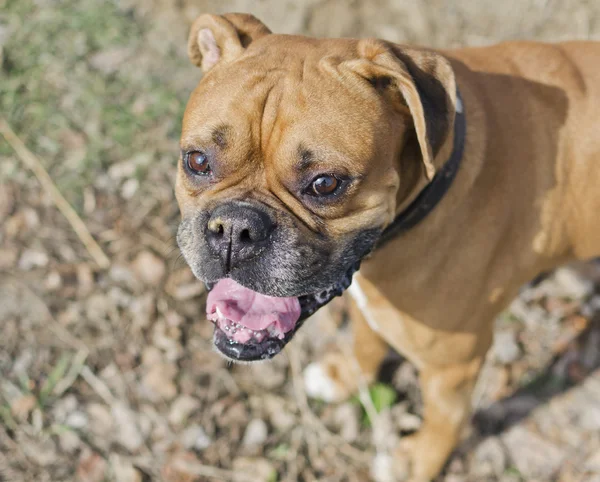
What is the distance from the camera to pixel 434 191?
2.81 m

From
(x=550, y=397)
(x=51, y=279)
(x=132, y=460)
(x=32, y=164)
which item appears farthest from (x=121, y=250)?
(x=550, y=397)

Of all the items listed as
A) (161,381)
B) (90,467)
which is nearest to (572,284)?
(161,381)

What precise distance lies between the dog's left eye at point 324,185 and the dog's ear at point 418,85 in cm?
34

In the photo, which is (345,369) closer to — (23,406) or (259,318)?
(259,318)

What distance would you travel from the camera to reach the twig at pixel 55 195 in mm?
4543

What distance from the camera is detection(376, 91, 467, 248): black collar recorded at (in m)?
2.80

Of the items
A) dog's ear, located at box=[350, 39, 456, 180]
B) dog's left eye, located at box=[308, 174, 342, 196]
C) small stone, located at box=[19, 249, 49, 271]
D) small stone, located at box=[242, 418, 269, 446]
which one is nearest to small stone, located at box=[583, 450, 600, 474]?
small stone, located at box=[242, 418, 269, 446]

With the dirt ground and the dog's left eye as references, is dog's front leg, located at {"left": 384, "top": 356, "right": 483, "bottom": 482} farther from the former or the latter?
the dog's left eye

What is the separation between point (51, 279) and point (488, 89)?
2.94m

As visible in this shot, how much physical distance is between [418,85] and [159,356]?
8.24 feet

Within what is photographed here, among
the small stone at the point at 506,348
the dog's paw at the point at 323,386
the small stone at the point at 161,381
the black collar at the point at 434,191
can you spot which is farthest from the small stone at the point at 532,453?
the small stone at the point at 161,381

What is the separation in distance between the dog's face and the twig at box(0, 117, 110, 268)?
1.99 metres

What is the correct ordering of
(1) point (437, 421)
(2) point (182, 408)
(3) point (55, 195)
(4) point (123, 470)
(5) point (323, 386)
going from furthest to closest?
(3) point (55, 195) < (5) point (323, 386) < (2) point (182, 408) < (4) point (123, 470) < (1) point (437, 421)

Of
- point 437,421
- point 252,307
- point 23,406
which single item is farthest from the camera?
point 23,406
